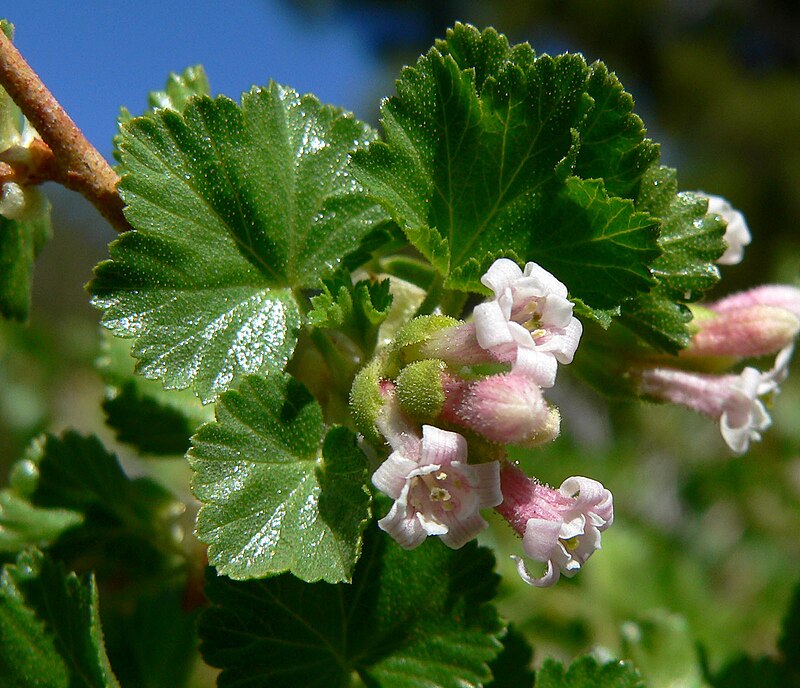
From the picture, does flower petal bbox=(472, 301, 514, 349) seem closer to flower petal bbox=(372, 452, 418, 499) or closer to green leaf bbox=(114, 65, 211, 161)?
flower petal bbox=(372, 452, 418, 499)

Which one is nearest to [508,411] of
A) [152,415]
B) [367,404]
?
[367,404]

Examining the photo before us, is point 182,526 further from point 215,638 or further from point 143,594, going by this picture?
point 215,638

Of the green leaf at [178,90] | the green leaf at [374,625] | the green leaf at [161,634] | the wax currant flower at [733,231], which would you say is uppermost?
the wax currant flower at [733,231]

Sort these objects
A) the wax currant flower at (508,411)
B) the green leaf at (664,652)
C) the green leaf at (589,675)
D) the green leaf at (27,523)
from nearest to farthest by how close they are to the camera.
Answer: the wax currant flower at (508,411)
the green leaf at (589,675)
the green leaf at (27,523)
the green leaf at (664,652)

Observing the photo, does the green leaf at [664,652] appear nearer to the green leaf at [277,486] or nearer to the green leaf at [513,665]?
the green leaf at [513,665]

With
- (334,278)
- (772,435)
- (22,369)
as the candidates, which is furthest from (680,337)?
(22,369)

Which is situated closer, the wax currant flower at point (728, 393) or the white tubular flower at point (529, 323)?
the white tubular flower at point (529, 323)

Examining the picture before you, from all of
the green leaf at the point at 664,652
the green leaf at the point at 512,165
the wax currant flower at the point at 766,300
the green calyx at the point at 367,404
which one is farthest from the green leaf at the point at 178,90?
the green leaf at the point at 664,652
